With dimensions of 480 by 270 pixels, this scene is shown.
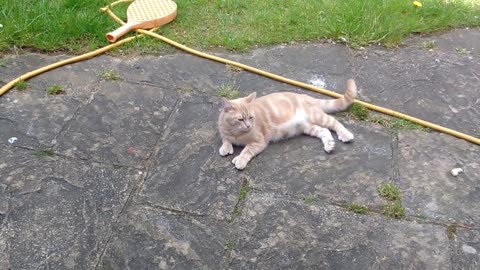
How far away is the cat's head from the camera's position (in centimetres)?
322

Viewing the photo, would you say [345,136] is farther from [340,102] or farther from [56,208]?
[56,208]

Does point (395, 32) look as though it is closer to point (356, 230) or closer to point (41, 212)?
point (356, 230)

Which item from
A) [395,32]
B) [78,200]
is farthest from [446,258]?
[395,32]

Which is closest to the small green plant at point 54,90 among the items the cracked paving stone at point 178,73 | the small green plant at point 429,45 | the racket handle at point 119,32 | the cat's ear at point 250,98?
the cracked paving stone at point 178,73

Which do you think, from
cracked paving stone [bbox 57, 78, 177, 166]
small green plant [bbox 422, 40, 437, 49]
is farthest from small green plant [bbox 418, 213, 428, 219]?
small green plant [bbox 422, 40, 437, 49]

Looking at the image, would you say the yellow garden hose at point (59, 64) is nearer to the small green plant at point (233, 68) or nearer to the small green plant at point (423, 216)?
the small green plant at point (233, 68)

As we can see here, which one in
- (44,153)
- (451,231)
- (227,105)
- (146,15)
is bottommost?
(451,231)

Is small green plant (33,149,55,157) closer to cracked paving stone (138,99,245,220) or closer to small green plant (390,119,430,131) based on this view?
cracked paving stone (138,99,245,220)

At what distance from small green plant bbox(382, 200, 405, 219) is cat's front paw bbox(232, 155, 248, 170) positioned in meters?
0.83

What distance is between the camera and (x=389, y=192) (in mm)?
3045

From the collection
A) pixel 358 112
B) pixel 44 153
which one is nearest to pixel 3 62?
pixel 44 153

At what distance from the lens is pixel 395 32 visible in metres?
4.55

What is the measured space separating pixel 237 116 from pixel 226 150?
0.75 ft

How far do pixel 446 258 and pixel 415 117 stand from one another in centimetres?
124
